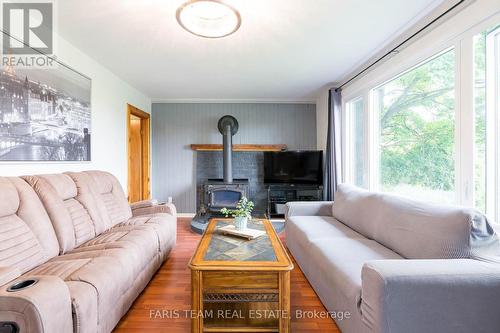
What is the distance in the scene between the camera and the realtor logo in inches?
74.5

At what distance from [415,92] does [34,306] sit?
10.6ft

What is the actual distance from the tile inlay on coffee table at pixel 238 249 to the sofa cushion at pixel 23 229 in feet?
3.59

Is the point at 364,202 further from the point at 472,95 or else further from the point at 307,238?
the point at 472,95

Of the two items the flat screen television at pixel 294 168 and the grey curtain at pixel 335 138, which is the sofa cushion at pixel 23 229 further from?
the flat screen television at pixel 294 168

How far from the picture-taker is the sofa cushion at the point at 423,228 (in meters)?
1.37

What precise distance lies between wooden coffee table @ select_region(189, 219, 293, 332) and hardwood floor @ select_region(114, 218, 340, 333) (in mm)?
229

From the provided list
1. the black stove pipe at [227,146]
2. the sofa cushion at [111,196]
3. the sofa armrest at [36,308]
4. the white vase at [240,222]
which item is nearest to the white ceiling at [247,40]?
the black stove pipe at [227,146]

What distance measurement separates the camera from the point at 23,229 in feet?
5.18

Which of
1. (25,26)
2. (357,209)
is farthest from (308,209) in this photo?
(25,26)

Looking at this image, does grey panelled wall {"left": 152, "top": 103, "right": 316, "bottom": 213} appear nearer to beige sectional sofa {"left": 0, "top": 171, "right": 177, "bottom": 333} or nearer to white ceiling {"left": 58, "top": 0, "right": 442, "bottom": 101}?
white ceiling {"left": 58, "top": 0, "right": 442, "bottom": 101}

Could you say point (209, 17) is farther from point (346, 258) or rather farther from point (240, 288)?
point (346, 258)

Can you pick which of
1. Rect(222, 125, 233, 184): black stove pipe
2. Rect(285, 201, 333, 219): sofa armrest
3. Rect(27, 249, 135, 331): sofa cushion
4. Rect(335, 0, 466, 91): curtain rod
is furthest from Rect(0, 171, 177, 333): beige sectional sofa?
Rect(335, 0, 466, 91): curtain rod

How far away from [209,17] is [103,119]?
7.13 feet

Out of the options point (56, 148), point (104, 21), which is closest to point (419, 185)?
point (104, 21)
